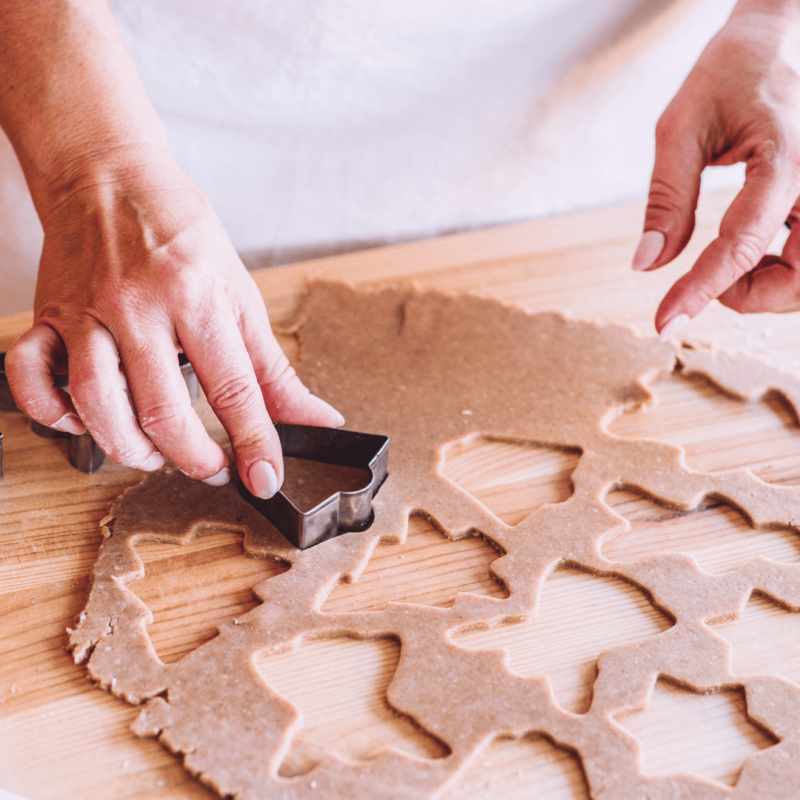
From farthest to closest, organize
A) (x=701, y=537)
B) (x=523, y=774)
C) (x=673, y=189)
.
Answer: (x=673, y=189) < (x=701, y=537) < (x=523, y=774)

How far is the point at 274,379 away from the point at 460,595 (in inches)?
12.8

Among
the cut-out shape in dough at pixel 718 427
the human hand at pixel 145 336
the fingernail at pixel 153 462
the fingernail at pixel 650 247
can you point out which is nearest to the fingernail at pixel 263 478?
the human hand at pixel 145 336

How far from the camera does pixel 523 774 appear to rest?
641 millimetres

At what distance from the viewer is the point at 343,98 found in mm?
1207

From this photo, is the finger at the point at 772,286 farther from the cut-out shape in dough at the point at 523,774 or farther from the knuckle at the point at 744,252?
the cut-out shape in dough at the point at 523,774

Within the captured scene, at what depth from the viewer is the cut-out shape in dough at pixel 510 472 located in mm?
917

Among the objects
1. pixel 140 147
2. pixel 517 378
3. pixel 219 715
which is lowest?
pixel 219 715

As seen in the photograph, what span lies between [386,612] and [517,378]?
0.44 meters

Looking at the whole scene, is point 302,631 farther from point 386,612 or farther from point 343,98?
point 343,98

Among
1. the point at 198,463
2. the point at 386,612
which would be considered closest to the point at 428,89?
the point at 198,463

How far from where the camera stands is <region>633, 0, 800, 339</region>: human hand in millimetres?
959

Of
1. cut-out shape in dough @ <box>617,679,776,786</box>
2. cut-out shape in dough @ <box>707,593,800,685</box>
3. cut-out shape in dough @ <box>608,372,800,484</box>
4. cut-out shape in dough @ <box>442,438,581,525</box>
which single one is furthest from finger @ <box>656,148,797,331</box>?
cut-out shape in dough @ <box>617,679,776,786</box>

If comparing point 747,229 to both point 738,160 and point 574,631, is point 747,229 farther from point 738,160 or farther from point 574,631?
point 574,631

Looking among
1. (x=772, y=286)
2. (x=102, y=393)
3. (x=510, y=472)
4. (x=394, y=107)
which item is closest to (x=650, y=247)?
(x=772, y=286)
